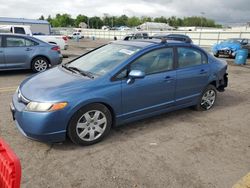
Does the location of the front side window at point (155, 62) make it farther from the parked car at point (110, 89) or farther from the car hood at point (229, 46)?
the car hood at point (229, 46)

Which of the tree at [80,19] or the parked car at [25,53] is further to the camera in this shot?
the tree at [80,19]

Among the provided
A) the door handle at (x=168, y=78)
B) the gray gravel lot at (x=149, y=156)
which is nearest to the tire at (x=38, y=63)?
the gray gravel lot at (x=149, y=156)

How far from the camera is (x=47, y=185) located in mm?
2795

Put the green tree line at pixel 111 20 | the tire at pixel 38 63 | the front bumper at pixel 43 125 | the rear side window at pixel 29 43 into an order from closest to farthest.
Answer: the front bumper at pixel 43 125, the rear side window at pixel 29 43, the tire at pixel 38 63, the green tree line at pixel 111 20

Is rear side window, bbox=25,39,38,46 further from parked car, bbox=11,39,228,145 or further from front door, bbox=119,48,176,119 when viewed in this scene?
front door, bbox=119,48,176,119

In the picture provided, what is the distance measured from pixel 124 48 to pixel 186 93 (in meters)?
1.51

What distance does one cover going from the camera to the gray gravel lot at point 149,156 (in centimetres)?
293

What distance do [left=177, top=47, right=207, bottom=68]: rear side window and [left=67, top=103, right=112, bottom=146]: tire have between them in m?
1.85

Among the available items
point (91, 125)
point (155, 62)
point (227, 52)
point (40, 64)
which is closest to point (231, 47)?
point (227, 52)

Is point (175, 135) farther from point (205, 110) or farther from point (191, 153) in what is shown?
point (205, 110)

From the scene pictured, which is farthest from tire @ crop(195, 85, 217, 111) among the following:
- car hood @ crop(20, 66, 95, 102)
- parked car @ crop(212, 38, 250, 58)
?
parked car @ crop(212, 38, 250, 58)

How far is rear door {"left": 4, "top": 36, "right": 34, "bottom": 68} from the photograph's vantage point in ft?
28.0

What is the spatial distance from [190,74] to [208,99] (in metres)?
1.00

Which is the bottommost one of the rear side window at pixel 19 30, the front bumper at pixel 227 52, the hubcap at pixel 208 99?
the front bumper at pixel 227 52
